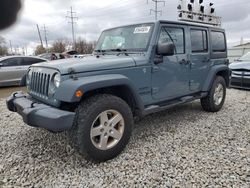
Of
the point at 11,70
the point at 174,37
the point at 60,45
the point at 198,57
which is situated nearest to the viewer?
the point at 174,37

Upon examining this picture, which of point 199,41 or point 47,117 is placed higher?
point 199,41

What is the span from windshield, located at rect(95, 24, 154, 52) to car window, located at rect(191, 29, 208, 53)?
4.02ft

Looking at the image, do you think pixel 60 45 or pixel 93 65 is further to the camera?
pixel 60 45

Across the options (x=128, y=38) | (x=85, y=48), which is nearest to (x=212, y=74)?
(x=128, y=38)

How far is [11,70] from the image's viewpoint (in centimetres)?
905

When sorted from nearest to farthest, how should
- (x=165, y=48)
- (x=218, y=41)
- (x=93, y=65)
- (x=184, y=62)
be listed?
(x=93, y=65) → (x=165, y=48) → (x=184, y=62) → (x=218, y=41)

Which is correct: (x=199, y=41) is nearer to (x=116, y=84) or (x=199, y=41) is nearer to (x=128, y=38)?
(x=128, y=38)

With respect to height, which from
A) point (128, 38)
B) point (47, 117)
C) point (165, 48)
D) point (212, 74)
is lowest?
point (47, 117)

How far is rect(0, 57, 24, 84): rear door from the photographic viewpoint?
891cm

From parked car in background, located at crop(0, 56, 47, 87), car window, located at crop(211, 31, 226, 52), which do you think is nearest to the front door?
car window, located at crop(211, 31, 226, 52)

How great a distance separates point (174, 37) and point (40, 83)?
7.87ft

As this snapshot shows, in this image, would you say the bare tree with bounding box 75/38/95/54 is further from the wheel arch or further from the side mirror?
the side mirror

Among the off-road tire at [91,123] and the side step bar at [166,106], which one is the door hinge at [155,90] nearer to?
the side step bar at [166,106]

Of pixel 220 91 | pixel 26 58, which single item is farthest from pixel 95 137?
pixel 26 58
